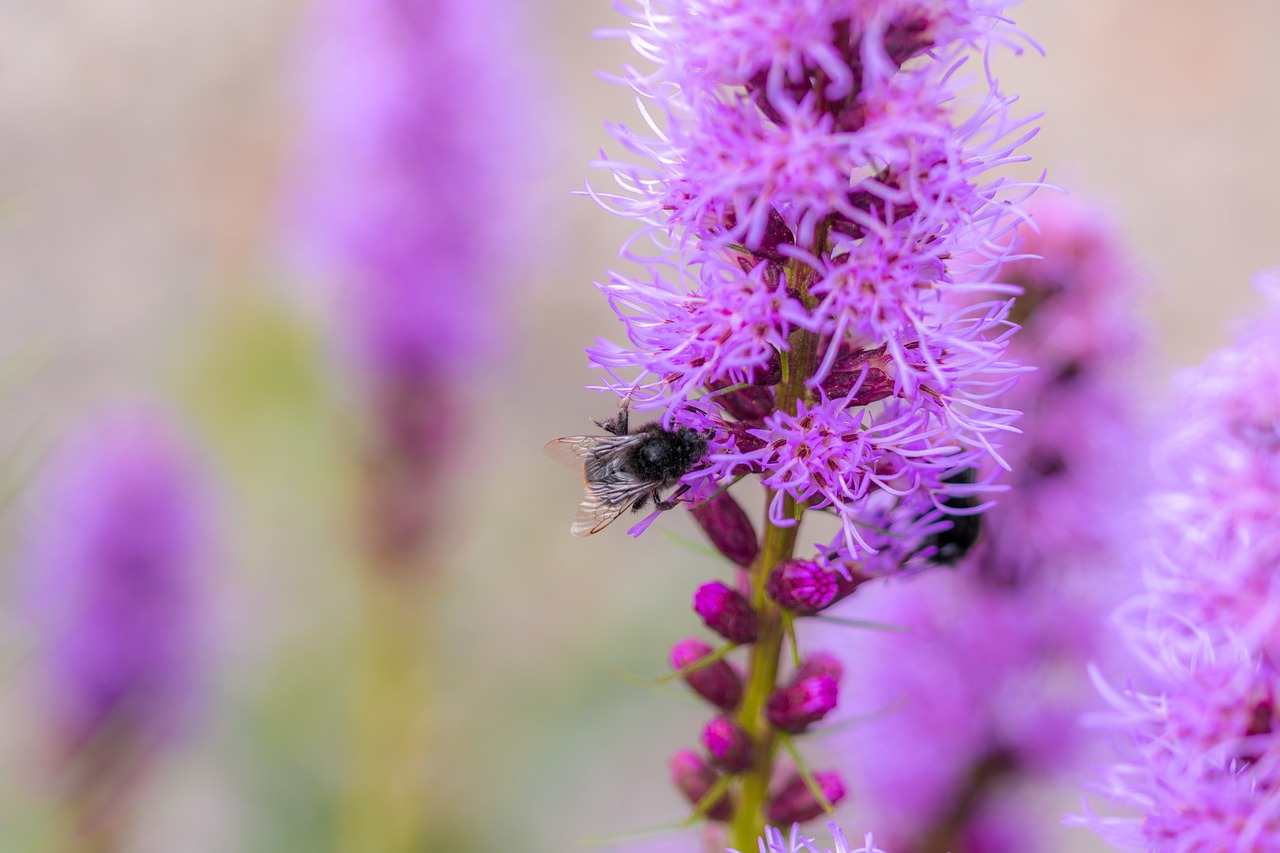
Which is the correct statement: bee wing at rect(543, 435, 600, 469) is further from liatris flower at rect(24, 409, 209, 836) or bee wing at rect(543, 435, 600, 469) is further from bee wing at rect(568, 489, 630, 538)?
liatris flower at rect(24, 409, 209, 836)

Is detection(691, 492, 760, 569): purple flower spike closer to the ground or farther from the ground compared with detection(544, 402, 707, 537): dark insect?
closer to the ground

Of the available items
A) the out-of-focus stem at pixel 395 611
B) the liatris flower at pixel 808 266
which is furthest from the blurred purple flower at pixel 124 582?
the liatris flower at pixel 808 266

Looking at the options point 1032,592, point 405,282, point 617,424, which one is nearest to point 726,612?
point 617,424

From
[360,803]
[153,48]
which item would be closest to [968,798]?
[360,803]

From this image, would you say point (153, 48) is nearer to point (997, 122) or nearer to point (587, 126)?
point (587, 126)

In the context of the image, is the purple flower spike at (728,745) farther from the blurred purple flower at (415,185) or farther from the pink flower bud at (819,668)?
the blurred purple flower at (415,185)

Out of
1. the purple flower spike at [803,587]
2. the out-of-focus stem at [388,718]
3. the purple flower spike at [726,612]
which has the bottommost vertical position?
the out-of-focus stem at [388,718]

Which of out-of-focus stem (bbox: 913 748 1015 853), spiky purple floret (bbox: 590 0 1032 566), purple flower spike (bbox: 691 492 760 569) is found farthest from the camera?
out-of-focus stem (bbox: 913 748 1015 853)

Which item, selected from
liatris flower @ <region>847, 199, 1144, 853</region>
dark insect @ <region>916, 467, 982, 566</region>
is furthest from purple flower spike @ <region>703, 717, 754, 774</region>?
liatris flower @ <region>847, 199, 1144, 853</region>
